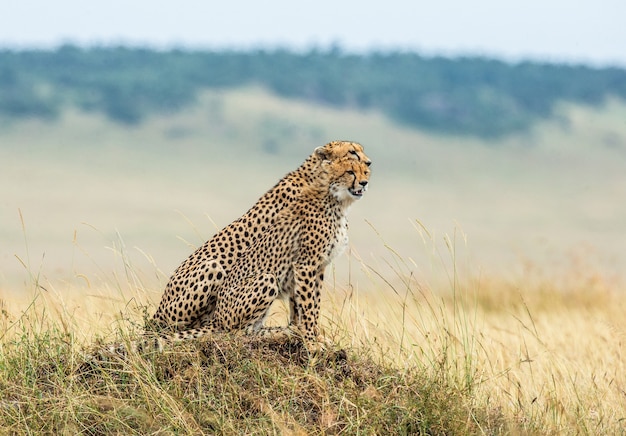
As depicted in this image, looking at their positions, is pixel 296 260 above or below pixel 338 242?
below

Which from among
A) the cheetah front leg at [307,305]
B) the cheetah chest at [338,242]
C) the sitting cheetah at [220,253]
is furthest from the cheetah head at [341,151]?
the cheetah front leg at [307,305]

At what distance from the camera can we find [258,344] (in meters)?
5.30

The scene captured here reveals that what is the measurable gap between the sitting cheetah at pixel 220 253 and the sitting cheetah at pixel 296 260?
0.05 meters

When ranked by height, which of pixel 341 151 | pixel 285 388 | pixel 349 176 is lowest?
pixel 285 388

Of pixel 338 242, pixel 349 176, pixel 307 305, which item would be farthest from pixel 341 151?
pixel 307 305

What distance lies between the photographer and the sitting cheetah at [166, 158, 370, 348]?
207 inches

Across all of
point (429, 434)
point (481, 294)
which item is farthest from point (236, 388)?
point (481, 294)

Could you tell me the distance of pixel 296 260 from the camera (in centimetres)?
540

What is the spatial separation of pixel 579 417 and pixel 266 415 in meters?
2.14

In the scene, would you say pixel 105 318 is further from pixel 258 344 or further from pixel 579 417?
pixel 579 417

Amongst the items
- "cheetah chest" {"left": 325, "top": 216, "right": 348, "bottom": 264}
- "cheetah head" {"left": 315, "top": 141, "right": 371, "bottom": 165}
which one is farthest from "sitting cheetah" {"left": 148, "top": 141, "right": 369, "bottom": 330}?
"cheetah chest" {"left": 325, "top": 216, "right": 348, "bottom": 264}

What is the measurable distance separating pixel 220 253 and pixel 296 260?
476 millimetres

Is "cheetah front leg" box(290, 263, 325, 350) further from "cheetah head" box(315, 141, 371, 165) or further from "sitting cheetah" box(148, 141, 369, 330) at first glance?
"cheetah head" box(315, 141, 371, 165)

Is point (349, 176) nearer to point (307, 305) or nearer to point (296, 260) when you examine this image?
point (296, 260)
